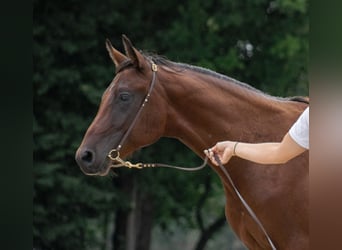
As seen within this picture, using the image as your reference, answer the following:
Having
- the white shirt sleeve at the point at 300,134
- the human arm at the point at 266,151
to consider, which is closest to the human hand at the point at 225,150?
the human arm at the point at 266,151

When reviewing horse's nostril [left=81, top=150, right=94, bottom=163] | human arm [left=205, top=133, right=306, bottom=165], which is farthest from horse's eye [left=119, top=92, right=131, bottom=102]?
human arm [left=205, top=133, right=306, bottom=165]

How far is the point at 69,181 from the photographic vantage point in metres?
11.2

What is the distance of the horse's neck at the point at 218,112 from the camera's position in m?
4.09

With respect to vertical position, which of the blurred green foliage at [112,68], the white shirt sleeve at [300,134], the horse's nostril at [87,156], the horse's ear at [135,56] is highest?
the white shirt sleeve at [300,134]

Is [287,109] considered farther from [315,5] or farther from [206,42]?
[206,42]

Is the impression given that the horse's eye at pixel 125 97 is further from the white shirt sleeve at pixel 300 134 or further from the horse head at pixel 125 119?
the white shirt sleeve at pixel 300 134

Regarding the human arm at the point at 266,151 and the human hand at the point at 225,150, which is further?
the human hand at the point at 225,150

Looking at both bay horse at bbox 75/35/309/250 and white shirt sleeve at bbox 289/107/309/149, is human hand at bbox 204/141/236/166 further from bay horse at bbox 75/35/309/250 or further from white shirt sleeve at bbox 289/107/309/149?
bay horse at bbox 75/35/309/250

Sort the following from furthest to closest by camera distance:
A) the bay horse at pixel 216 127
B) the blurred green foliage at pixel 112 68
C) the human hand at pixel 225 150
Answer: the blurred green foliage at pixel 112 68, the bay horse at pixel 216 127, the human hand at pixel 225 150

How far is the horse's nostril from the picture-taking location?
409cm

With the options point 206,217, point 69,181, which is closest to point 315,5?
point 69,181

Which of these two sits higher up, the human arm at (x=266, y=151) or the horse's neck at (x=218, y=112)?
the human arm at (x=266, y=151)

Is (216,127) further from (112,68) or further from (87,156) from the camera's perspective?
(112,68)

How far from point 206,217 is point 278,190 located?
11612mm
